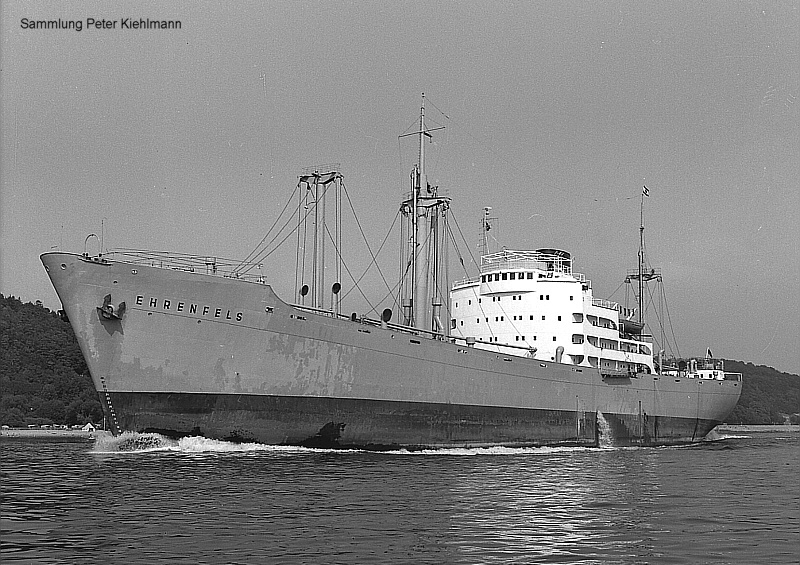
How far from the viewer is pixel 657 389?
34469 millimetres

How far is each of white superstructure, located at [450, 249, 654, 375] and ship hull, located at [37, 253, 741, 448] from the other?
14.5 ft

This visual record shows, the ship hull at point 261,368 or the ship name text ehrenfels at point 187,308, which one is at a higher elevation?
the ship name text ehrenfels at point 187,308

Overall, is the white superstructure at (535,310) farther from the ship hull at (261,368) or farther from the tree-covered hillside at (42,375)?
the tree-covered hillside at (42,375)

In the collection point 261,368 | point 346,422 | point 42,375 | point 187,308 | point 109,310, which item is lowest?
point 346,422

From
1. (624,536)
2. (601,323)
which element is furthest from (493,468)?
(601,323)

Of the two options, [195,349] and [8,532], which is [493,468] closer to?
[195,349]

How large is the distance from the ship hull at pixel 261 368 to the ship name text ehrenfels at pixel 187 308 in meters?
0.02

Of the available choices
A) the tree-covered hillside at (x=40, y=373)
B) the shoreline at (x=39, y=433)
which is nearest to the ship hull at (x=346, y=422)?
the shoreline at (x=39, y=433)

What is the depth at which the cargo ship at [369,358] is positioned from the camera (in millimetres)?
19844

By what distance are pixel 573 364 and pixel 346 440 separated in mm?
11189

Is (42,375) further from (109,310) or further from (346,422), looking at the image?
(109,310)

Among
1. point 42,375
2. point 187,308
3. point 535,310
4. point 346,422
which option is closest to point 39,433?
point 42,375

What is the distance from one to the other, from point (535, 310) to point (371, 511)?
20.0m

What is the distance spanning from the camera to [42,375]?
5681 cm
